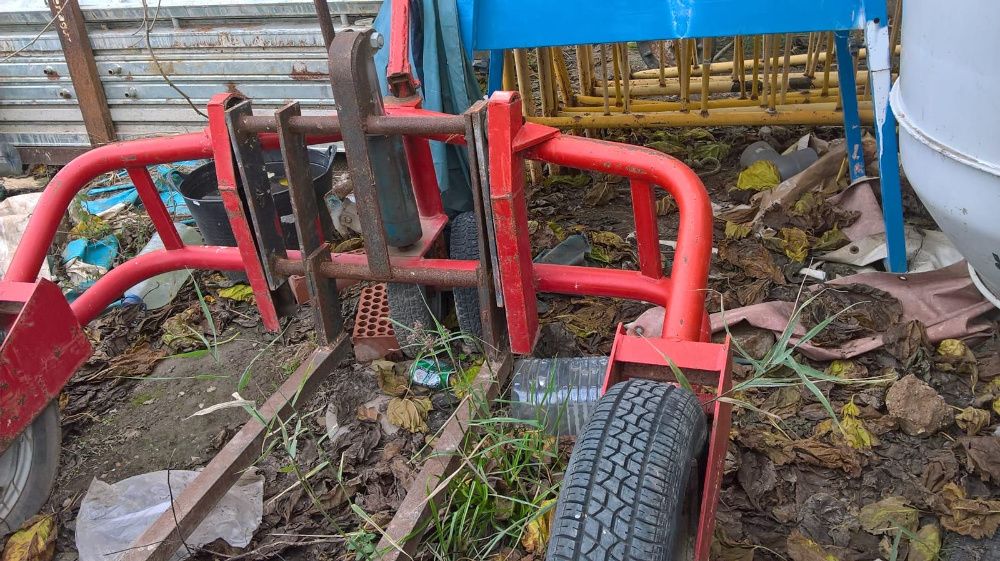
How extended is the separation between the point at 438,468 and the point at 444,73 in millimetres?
1888

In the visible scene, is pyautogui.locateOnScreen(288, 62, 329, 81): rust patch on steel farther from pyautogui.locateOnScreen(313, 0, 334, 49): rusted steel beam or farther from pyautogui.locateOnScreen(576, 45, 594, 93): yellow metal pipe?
pyautogui.locateOnScreen(313, 0, 334, 49): rusted steel beam

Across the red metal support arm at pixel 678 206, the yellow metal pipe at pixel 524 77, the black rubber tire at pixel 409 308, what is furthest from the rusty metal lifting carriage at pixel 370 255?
the yellow metal pipe at pixel 524 77

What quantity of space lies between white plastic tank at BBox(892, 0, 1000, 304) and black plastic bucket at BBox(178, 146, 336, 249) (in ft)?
7.35

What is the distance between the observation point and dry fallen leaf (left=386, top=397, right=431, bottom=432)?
270cm

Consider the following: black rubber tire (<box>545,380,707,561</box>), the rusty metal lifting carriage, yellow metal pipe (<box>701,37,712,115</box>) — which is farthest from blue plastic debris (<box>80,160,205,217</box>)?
black rubber tire (<box>545,380,707,561</box>)

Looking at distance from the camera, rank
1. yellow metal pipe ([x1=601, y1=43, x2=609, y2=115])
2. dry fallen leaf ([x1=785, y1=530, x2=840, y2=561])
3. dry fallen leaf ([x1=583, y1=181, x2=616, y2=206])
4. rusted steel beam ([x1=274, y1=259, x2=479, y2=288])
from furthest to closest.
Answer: dry fallen leaf ([x1=583, y1=181, x2=616, y2=206]), yellow metal pipe ([x1=601, y1=43, x2=609, y2=115]), rusted steel beam ([x1=274, y1=259, x2=479, y2=288]), dry fallen leaf ([x1=785, y1=530, x2=840, y2=561])

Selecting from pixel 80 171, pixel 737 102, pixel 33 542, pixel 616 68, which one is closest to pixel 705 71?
pixel 737 102

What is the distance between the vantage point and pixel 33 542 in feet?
7.80

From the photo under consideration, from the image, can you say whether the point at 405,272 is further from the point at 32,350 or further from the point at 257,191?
the point at 32,350

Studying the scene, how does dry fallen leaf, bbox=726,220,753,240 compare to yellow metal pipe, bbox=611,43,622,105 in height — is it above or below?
below

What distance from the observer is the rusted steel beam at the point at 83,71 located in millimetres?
5293

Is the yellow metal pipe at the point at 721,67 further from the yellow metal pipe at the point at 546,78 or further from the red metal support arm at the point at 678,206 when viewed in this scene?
the red metal support arm at the point at 678,206

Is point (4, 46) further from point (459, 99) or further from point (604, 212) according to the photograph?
point (604, 212)

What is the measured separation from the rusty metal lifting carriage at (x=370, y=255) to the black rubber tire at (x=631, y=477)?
0.43 feet
